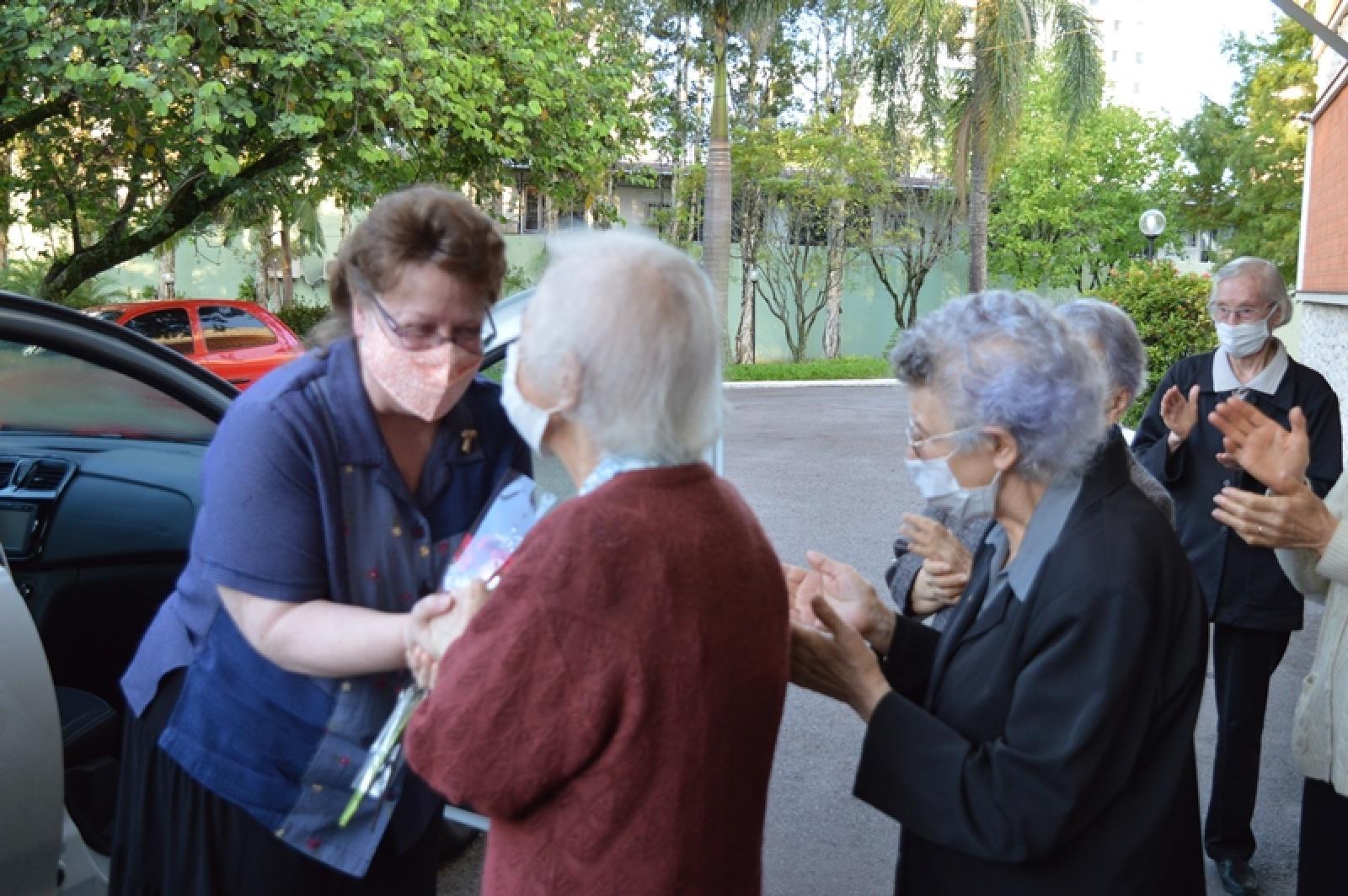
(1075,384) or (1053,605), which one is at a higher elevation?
(1075,384)

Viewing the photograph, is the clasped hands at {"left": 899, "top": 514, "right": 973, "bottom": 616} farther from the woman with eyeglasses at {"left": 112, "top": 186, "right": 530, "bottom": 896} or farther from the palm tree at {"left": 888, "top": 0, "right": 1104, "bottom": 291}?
the palm tree at {"left": 888, "top": 0, "right": 1104, "bottom": 291}

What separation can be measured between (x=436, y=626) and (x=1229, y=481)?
337cm

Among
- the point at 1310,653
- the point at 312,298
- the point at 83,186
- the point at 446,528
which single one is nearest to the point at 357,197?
the point at 83,186

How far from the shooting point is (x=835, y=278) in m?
34.3

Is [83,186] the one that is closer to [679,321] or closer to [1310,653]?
[1310,653]

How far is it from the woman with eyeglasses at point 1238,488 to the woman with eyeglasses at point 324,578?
2817mm

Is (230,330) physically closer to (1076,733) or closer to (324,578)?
(324,578)

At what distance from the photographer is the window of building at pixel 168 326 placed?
51.7 feet

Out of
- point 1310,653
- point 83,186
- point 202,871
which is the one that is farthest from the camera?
point 83,186

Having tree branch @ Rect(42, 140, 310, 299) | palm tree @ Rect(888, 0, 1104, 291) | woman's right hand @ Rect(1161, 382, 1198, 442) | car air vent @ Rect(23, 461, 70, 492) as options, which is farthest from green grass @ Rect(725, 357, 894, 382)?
car air vent @ Rect(23, 461, 70, 492)

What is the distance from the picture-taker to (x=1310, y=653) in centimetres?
691

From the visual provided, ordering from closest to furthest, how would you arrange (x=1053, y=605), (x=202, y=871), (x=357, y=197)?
(x=1053, y=605) < (x=202, y=871) < (x=357, y=197)

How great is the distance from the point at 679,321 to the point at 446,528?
83 centimetres

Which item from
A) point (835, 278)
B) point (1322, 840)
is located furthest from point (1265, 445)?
point (835, 278)
